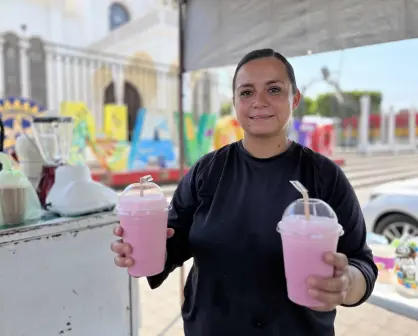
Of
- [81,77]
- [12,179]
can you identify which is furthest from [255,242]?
[81,77]

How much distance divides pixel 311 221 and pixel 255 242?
0.28m

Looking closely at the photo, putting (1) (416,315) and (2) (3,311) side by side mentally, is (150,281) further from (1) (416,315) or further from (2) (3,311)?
(1) (416,315)

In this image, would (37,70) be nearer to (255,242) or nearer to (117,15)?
(117,15)

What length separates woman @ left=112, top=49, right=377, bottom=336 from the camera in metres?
1.19

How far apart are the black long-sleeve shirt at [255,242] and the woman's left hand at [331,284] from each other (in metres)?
0.21

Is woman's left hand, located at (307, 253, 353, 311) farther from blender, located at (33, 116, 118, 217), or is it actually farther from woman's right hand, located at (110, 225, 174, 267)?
blender, located at (33, 116, 118, 217)

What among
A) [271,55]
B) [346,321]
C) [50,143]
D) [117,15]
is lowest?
[346,321]

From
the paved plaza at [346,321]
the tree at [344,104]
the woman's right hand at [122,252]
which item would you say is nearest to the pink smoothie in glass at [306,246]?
the woman's right hand at [122,252]

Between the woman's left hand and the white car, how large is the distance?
3.90m

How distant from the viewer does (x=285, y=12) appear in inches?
102

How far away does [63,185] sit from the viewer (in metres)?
2.03

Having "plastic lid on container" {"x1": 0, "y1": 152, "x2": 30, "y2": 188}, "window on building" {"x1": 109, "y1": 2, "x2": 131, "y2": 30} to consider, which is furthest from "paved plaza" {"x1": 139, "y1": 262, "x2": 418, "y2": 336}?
"window on building" {"x1": 109, "y1": 2, "x2": 131, "y2": 30}

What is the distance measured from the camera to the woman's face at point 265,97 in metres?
1.24

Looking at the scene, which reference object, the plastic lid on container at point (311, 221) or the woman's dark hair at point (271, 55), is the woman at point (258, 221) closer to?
the woman's dark hair at point (271, 55)
